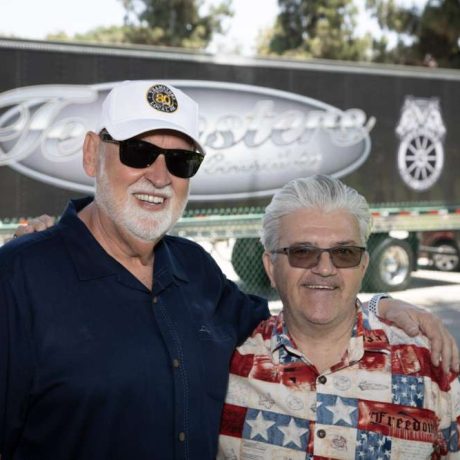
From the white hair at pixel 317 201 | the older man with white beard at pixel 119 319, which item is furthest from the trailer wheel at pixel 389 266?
the older man with white beard at pixel 119 319

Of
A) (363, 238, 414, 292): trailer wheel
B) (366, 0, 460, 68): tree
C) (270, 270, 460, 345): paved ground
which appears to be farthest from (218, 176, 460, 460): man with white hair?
(366, 0, 460, 68): tree

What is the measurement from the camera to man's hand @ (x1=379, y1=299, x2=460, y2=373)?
7.86 ft

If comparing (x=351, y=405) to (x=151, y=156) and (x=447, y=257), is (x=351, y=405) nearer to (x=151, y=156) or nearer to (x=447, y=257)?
(x=151, y=156)

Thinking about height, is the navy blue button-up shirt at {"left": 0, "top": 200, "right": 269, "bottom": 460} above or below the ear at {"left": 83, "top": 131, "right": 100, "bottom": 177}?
below

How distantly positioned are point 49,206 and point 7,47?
217 cm

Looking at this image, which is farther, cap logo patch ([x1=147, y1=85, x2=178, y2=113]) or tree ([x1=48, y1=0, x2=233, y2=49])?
tree ([x1=48, y1=0, x2=233, y2=49])

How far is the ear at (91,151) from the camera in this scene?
2410 mm

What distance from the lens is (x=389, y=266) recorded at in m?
11.8

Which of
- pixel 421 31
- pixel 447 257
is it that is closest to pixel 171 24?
pixel 421 31

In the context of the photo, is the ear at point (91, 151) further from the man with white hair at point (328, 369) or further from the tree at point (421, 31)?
the tree at point (421, 31)

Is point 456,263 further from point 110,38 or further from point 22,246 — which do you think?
point 110,38

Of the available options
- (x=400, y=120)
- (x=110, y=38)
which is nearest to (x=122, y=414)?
(x=400, y=120)

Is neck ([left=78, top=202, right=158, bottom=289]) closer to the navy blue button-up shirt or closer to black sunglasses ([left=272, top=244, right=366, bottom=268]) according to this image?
the navy blue button-up shirt

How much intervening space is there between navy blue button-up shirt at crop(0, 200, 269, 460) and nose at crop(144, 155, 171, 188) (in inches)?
11.9
